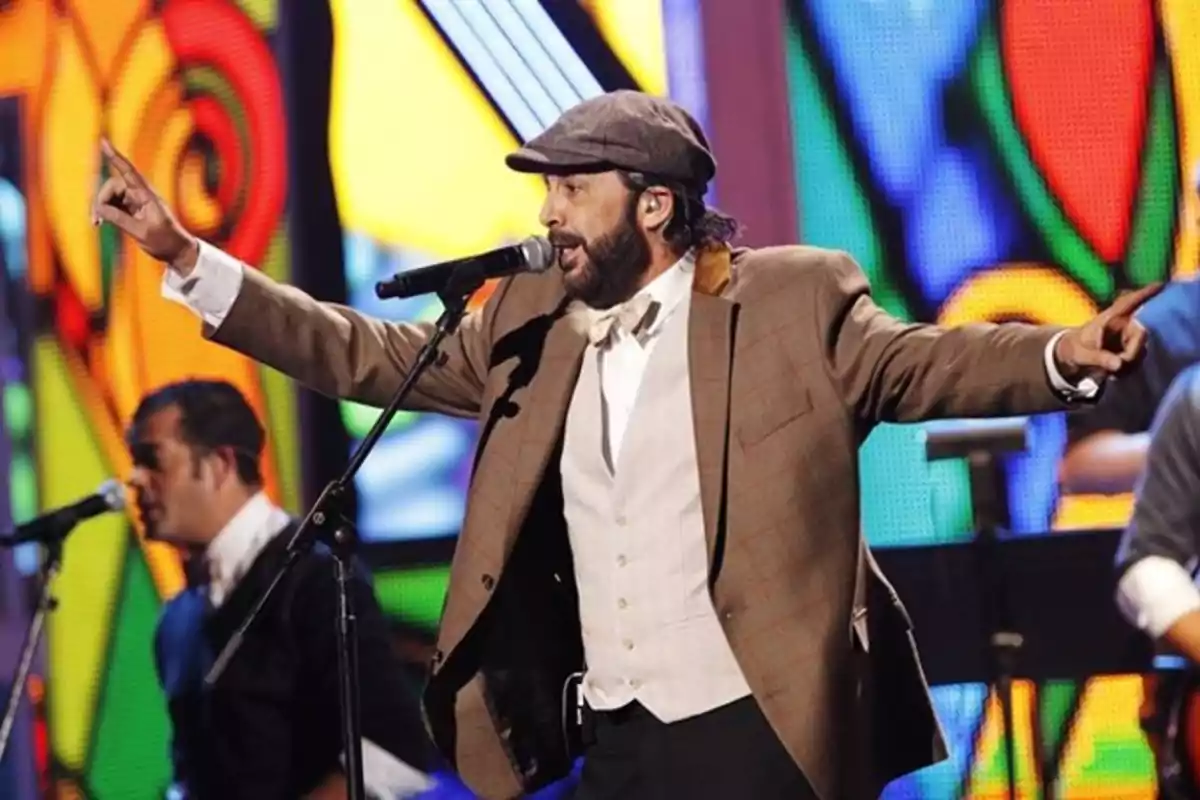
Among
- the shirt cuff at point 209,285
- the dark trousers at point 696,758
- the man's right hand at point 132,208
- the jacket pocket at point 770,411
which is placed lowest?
the dark trousers at point 696,758

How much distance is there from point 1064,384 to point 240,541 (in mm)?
2064

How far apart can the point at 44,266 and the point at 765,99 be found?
5.26 ft

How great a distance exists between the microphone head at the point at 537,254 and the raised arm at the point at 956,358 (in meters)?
0.38

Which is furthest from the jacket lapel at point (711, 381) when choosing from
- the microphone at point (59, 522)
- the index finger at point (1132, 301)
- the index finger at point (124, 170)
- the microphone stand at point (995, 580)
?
the microphone at point (59, 522)

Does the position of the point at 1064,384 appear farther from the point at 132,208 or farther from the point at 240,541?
the point at 240,541

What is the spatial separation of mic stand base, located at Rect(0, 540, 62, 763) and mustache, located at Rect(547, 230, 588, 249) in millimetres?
1494

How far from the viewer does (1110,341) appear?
2182 millimetres

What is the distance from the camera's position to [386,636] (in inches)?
142

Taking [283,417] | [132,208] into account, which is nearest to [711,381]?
[132,208]

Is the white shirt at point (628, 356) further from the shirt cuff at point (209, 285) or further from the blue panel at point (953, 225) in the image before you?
the blue panel at point (953, 225)

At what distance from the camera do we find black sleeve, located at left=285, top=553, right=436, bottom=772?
3605 mm

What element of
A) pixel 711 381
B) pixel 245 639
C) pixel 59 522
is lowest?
pixel 245 639

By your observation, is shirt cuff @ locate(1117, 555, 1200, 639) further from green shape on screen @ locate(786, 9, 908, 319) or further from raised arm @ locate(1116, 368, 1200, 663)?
green shape on screen @ locate(786, 9, 908, 319)

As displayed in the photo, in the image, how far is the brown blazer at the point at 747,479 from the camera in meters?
2.38
